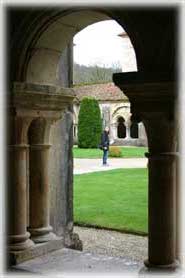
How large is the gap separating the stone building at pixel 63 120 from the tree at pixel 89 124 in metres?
26.0

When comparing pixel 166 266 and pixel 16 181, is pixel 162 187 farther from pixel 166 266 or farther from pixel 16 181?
pixel 16 181

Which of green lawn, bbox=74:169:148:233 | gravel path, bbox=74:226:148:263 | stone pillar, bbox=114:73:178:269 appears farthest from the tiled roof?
stone pillar, bbox=114:73:178:269

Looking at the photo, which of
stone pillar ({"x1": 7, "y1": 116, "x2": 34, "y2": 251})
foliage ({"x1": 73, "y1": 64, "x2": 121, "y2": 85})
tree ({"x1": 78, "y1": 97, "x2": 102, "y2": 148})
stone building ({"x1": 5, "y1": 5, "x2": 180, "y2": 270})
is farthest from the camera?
foliage ({"x1": 73, "y1": 64, "x2": 121, "y2": 85})

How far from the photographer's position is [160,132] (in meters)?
3.45

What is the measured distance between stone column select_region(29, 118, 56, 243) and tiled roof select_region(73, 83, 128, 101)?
2993 centimetres

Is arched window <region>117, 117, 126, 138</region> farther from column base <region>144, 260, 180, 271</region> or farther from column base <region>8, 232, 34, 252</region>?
column base <region>144, 260, 180, 271</region>

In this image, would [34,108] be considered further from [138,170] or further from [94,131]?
[94,131]

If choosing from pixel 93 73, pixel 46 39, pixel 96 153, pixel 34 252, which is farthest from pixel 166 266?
pixel 93 73

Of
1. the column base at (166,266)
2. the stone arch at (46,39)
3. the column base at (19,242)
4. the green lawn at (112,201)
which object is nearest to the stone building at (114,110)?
the green lawn at (112,201)

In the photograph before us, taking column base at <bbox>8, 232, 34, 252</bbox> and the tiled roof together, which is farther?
the tiled roof

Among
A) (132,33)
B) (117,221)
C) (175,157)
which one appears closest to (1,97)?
(132,33)

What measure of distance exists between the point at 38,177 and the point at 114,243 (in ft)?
8.82

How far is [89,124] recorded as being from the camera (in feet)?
104

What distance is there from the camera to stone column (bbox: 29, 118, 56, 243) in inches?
174
